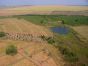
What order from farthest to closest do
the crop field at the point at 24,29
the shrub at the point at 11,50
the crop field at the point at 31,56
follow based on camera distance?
1. the crop field at the point at 24,29
2. the shrub at the point at 11,50
3. the crop field at the point at 31,56

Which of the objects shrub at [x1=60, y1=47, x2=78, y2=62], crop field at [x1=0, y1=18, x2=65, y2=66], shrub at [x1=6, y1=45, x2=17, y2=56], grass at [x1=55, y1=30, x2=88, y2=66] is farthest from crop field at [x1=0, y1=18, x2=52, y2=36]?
shrub at [x1=6, y1=45, x2=17, y2=56]

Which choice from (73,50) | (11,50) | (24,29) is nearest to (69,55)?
(73,50)

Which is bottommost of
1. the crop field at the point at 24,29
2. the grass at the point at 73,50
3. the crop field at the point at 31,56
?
the grass at the point at 73,50

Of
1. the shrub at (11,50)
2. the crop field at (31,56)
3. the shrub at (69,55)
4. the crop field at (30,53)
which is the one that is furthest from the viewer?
the shrub at (69,55)

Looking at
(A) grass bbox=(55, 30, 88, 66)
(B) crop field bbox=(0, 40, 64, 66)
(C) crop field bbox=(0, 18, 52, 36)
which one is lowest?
(A) grass bbox=(55, 30, 88, 66)

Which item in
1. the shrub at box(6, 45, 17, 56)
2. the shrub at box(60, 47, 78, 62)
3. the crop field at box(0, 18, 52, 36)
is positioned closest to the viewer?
the shrub at box(6, 45, 17, 56)

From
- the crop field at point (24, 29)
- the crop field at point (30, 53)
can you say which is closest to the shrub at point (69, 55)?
the crop field at point (30, 53)

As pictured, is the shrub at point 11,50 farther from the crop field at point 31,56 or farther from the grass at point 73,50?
the grass at point 73,50

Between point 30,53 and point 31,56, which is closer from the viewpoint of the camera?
point 31,56

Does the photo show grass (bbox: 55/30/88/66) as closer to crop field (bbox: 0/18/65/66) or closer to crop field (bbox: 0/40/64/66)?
crop field (bbox: 0/18/65/66)

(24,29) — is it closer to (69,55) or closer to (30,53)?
(30,53)

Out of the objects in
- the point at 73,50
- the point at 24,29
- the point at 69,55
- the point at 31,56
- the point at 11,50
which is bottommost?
the point at 73,50
